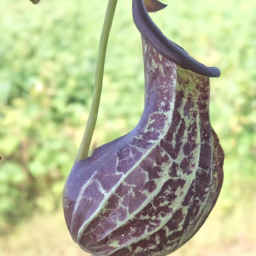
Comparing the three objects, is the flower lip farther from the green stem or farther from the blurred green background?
the blurred green background

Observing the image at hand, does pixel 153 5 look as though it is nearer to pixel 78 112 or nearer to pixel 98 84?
pixel 98 84

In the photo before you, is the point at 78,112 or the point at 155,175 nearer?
the point at 155,175

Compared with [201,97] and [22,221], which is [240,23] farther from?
[201,97]

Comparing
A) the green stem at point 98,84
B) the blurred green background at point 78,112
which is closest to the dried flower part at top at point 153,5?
the green stem at point 98,84

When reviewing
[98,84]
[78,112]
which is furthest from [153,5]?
[78,112]

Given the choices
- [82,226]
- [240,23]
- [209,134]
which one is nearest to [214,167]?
[209,134]

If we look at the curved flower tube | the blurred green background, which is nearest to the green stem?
the curved flower tube
